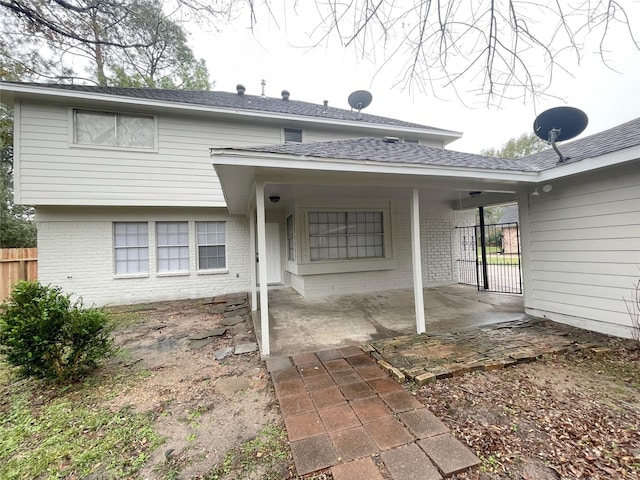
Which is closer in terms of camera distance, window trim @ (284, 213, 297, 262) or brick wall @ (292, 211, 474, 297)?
brick wall @ (292, 211, 474, 297)

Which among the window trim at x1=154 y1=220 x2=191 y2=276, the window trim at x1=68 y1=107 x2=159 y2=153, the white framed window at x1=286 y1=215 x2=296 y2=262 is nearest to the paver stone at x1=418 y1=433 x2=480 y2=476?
the white framed window at x1=286 y1=215 x2=296 y2=262

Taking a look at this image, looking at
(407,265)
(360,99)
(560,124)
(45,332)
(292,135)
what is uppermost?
(360,99)

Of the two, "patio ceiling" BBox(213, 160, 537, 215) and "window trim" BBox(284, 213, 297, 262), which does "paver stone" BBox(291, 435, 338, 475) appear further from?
"window trim" BBox(284, 213, 297, 262)

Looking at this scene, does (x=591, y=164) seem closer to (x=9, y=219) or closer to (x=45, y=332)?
(x=45, y=332)

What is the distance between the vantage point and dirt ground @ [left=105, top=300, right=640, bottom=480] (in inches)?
67.5

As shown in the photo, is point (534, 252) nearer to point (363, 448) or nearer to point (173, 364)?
point (363, 448)

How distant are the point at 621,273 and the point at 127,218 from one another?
10120mm

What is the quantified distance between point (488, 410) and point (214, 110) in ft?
26.6

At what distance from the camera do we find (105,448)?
1.96 metres

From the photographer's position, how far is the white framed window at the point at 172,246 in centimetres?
745

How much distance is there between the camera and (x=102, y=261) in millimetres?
6922

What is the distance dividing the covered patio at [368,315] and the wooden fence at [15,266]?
20.6ft

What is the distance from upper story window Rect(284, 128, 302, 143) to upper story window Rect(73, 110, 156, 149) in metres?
3.55

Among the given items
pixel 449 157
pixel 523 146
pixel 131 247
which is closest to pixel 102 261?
pixel 131 247
